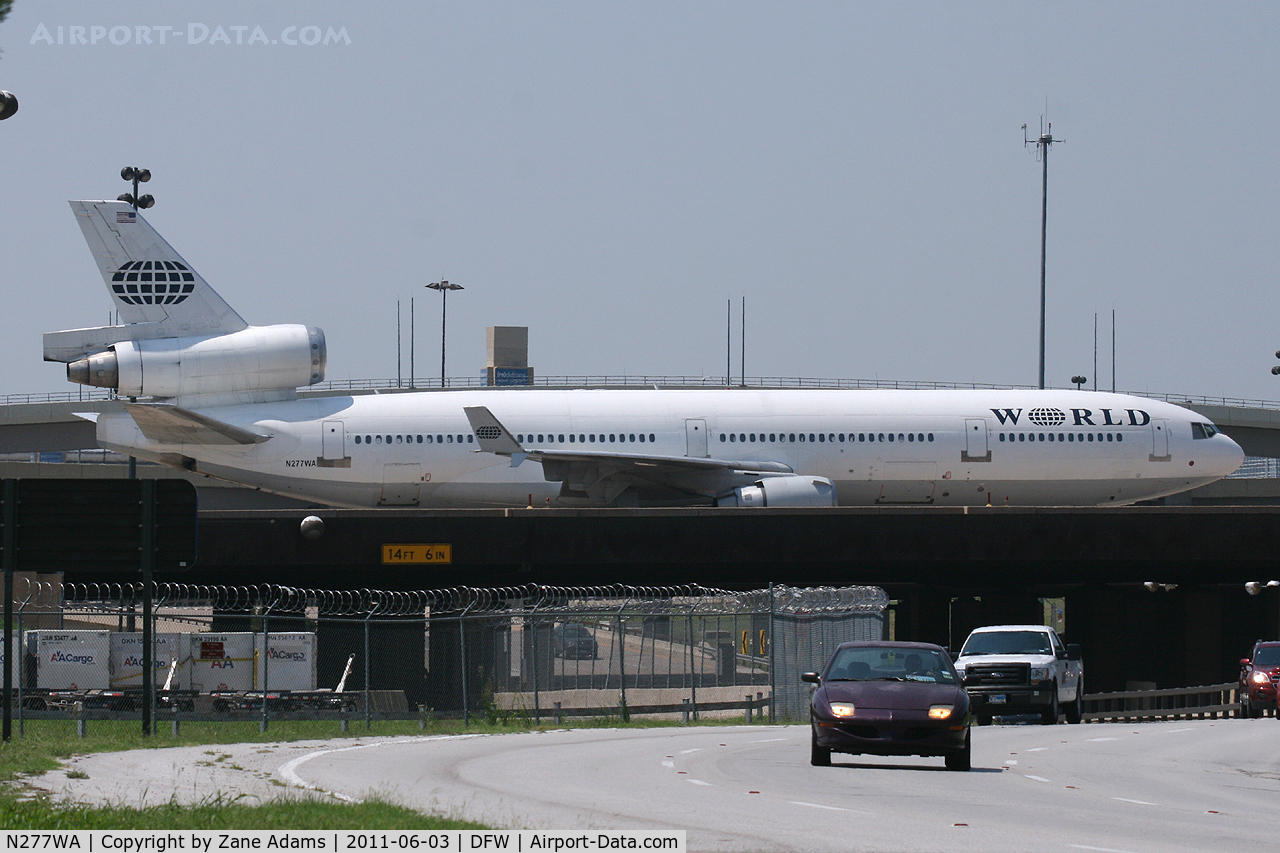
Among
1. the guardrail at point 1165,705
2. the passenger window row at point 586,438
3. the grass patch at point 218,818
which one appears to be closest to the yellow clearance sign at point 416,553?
the passenger window row at point 586,438

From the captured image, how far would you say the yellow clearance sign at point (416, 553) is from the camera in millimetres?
35688

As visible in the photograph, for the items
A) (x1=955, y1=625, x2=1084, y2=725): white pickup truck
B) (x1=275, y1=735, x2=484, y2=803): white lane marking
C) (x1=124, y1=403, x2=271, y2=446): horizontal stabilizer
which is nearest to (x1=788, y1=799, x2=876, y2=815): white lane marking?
(x1=275, y1=735, x2=484, y2=803): white lane marking

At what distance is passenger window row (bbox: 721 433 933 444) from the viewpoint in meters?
40.6

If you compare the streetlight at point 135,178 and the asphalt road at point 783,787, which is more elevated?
the streetlight at point 135,178

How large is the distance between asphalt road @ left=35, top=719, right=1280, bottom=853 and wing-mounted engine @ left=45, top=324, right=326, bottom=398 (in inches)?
766

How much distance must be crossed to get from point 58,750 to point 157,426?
2079 centimetres

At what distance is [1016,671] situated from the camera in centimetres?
2831

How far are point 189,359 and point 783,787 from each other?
91.2 feet

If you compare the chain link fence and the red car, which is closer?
the chain link fence

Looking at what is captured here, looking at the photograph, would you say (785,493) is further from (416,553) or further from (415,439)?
(415,439)

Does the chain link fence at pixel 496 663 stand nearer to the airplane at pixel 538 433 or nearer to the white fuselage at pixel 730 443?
the airplane at pixel 538 433

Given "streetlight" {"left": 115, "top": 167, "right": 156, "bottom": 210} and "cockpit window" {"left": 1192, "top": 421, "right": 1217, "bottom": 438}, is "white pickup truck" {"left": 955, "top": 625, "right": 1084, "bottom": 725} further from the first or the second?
"streetlight" {"left": 115, "top": 167, "right": 156, "bottom": 210}

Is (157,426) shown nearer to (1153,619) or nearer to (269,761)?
(269,761)

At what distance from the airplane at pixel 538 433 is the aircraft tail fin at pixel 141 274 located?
1.5 inches
